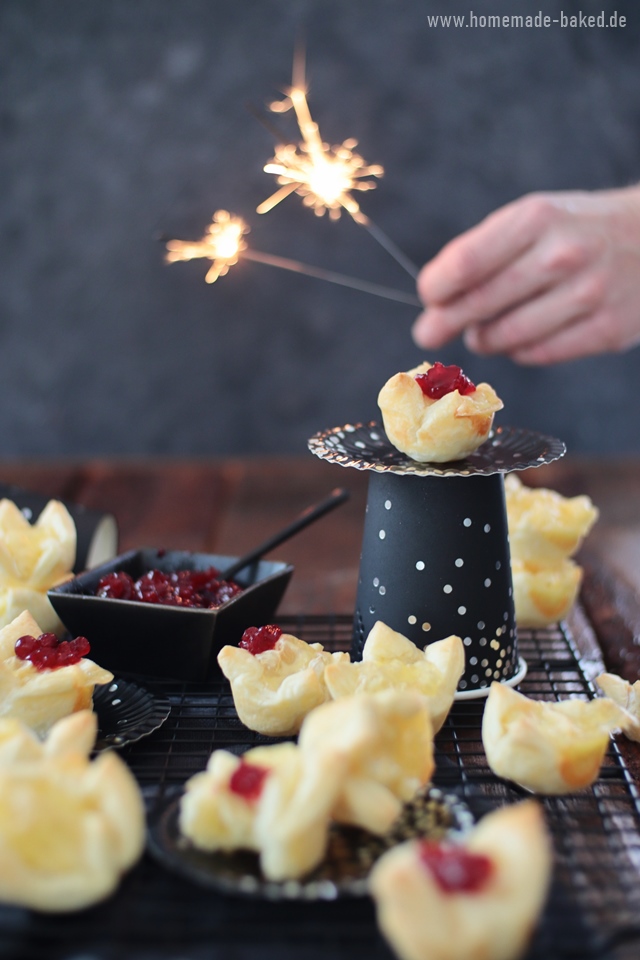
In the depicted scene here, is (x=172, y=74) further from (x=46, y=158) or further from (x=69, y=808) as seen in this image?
(x=69, y=808)

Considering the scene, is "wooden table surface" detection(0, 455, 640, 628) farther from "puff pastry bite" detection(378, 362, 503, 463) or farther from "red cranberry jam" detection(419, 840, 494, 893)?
"red cranberry jam" detection(419, 840, 494, 893)

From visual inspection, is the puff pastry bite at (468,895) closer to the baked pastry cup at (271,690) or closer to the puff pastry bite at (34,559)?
the baked pastry cup at (271,690)

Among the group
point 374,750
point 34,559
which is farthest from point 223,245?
point 374,750

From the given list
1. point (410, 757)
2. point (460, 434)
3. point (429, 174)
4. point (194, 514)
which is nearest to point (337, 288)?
point (429, 174)

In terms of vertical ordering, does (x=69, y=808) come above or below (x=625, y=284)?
below

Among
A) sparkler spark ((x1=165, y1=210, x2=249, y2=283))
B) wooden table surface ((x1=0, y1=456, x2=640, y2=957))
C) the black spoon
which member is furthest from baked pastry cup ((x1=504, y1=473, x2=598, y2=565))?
sparkler spark ((x1=165, y1=210, x2=249, y2=283))

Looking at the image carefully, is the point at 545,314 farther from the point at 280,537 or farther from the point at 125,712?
the point at 125,712
